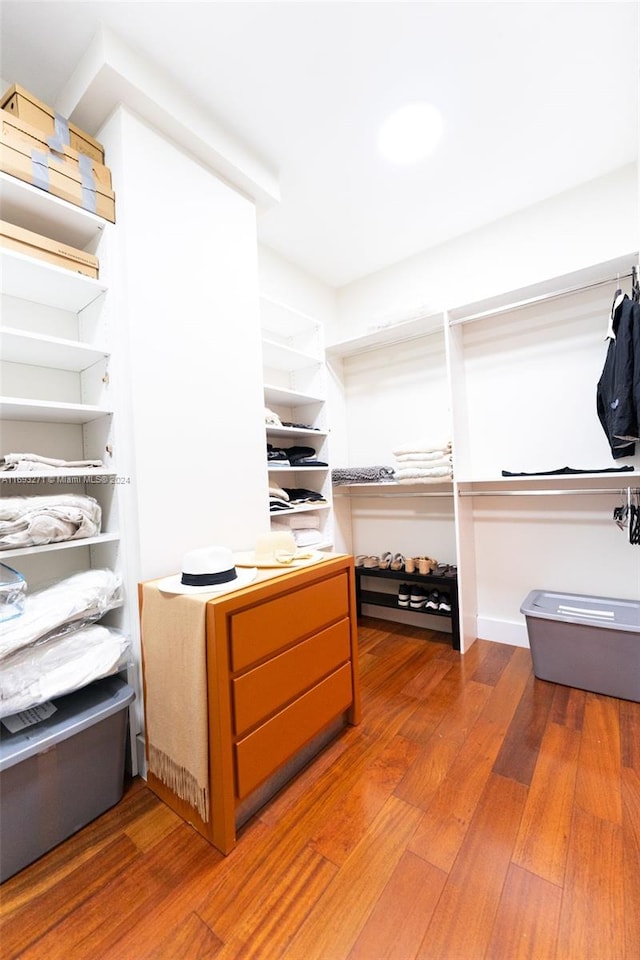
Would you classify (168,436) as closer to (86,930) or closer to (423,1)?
(86,930)

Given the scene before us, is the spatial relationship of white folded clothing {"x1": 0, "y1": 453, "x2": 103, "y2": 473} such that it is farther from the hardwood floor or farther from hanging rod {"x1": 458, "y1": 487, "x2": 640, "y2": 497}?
hanging rod {"x1": 458, "y1": 487, "x2": 640, "y2": 497}

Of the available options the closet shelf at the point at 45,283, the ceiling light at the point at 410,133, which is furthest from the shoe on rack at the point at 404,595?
the ceiling light at the point at 410,133

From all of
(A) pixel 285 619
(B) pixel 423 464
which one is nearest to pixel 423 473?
(B) pixel 423 464

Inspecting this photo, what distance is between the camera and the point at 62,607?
46.8 inches

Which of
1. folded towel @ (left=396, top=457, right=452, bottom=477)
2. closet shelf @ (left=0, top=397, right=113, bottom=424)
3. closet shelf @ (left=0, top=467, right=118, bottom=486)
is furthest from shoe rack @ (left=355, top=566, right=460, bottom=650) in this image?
closet shelf @ (left=0, top=397, right=113, bottom=424)

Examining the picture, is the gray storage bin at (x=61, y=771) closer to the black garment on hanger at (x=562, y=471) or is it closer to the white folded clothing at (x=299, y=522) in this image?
the white folded clothing at (x=299, y=522)

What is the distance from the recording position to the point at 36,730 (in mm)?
1106

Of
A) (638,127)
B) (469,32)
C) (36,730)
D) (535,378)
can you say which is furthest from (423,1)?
(36,730)

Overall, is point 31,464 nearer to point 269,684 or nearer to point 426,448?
point 269,684

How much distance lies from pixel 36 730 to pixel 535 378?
2.84 m

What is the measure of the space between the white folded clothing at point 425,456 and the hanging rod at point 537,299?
0.83 meters

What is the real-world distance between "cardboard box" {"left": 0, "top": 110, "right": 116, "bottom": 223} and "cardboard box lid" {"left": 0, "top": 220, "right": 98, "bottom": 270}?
16 centimetres

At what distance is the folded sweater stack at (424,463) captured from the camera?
2.35 meters

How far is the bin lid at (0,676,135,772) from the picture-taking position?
1037 mm
